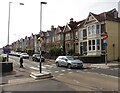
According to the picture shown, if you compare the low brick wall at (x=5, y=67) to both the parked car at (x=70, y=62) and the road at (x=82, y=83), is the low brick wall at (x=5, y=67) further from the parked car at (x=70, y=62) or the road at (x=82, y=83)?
the road at (x=82, y=83)

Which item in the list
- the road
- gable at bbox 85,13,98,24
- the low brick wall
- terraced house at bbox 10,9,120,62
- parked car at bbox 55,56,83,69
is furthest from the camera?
gable at bbox 85,13,98,24

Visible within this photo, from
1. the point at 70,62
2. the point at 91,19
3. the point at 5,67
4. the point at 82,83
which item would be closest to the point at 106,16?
the point at 91,19

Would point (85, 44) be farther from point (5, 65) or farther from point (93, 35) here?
point (5, 65)

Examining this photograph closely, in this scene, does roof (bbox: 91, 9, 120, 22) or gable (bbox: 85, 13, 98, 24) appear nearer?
roof (bbox: 91, 9, 120, 22)

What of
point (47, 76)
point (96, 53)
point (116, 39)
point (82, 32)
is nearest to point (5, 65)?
point (47, 76)

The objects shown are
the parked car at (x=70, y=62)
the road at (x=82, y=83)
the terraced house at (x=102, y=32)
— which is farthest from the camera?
the terraced house at (x=102, y=32)

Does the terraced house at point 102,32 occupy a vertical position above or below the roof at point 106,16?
below

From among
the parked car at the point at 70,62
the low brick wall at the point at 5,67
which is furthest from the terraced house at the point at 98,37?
the low brick wall at the point at 5,67

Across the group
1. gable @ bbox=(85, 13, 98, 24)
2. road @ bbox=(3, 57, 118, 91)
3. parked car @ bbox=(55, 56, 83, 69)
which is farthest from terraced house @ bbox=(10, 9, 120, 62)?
road @ bbox=(3, 57, 118, 91)

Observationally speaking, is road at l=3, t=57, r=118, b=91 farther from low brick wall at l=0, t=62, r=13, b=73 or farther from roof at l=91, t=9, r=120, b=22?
roof at l=91, t=9, r=120, b=22

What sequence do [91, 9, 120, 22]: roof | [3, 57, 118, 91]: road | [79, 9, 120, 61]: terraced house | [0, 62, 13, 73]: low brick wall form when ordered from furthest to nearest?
[91, 9, 120, 22]: roof < [79, 9, 120, 61]: terraced house < [0, 62, 13, 73]: low brick wall < [3, 57, 118, 91]: road

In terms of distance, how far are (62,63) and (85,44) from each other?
750 inches

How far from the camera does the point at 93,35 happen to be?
156 feet

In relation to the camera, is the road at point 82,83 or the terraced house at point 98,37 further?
the terraced house at point 98,37
